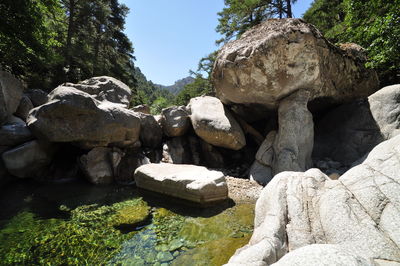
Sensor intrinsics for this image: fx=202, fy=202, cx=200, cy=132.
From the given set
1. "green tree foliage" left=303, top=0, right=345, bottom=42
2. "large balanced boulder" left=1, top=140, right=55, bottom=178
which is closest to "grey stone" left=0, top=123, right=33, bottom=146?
"large balanced boulder" left=1, top=140, right=55, bottom=178

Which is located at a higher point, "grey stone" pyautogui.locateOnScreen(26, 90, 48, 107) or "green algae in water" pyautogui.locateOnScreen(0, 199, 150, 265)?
"grey stone" pyautogui.locateOnScreen(26, 90, 48, 107)

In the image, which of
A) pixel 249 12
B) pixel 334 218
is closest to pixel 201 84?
pixel 249 12

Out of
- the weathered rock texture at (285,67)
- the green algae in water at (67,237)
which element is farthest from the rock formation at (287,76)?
the green algae in water at (67,237)

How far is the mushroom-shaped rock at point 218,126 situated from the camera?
7773mm

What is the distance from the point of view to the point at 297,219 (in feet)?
9.15

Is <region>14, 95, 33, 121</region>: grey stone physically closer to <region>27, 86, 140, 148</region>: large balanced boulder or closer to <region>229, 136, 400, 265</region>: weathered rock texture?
<region>27, 86, 140, 148</region>: large balanced boulder

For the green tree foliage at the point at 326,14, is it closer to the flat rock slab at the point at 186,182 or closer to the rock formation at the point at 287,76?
the rock formation at the point at 287,76

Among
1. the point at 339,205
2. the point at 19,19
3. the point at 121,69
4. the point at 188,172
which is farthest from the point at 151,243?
the point at 121,69

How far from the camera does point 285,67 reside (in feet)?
19.9

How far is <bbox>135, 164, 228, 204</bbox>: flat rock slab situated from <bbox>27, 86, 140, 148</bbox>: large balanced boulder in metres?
2.04

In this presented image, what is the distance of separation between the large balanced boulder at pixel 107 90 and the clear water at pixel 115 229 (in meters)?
4.80

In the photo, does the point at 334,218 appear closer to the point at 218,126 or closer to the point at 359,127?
the point at 218,126

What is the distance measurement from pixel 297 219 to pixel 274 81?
15.3 ft

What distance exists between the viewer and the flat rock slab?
5.21 metres
